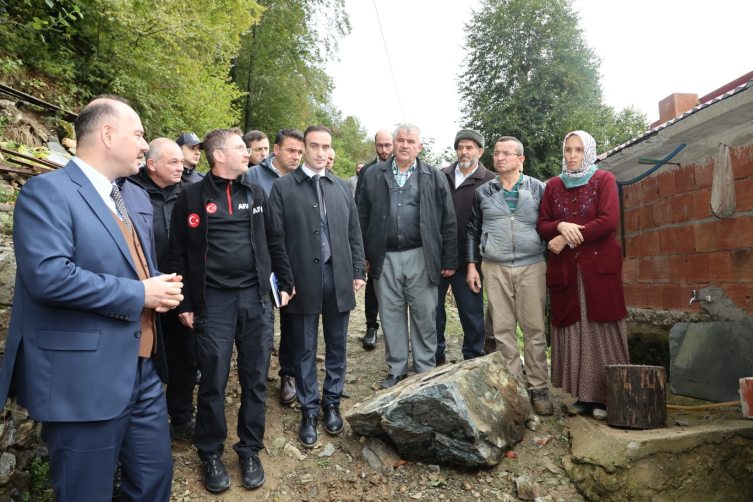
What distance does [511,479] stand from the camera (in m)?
3.21

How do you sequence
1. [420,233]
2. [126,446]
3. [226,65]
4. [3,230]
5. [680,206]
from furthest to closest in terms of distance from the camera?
[226,65] → [3,230] → [680,206] → [420,233] → [126,446]

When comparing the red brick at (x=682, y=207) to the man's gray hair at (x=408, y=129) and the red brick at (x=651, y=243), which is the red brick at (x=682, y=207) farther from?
the man's gray hair at (x=408, y=129)

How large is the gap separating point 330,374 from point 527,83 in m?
20.0

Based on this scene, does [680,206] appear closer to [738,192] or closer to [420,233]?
[738,192]

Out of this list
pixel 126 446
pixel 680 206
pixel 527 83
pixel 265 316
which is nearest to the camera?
pixel 126 446

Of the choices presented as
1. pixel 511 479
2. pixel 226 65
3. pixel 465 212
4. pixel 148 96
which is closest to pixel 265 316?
pixel 511 479

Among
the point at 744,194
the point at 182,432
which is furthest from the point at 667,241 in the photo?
the point at 182,432

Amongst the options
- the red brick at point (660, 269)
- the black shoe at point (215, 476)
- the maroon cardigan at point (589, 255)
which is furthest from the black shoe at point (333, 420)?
the red brick at point (660, 269)

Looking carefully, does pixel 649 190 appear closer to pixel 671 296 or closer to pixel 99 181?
pixel 671 296

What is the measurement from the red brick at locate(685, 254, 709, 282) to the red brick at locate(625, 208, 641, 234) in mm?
841

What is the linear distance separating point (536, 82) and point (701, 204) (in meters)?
18.3

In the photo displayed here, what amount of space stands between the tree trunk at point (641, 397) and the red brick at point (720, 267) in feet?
4.03

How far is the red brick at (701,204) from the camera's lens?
4.11 metres

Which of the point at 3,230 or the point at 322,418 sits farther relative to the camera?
the point at 3,230
